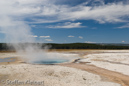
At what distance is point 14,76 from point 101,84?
30.3ft

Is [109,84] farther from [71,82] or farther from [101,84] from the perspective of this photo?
[71,82]

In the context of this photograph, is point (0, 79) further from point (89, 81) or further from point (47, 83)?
point (89, 81)

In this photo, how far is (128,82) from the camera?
11641 millimetres

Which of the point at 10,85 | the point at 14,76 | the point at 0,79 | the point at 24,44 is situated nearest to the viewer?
the point at 10,85

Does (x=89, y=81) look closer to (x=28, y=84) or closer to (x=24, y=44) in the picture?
(x=28, y=84)

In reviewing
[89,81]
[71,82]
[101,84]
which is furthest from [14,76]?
[101,84]

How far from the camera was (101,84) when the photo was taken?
36.4ft

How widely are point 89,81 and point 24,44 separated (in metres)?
52.9

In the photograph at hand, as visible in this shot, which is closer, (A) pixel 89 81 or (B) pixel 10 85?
(B) pixel 10 85

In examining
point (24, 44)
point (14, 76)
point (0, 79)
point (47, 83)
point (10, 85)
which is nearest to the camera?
point (10, 85)

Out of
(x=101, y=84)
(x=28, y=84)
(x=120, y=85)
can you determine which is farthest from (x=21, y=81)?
(x=120, y=85)

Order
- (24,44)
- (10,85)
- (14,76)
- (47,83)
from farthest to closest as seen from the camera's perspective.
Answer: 1. (24,44)
2. (14,76)
3. (47,83)
4. (10,85)

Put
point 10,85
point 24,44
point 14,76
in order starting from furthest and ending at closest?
point 24,44
point 14,76
point 10,85

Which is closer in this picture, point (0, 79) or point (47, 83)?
point (47, 83)
